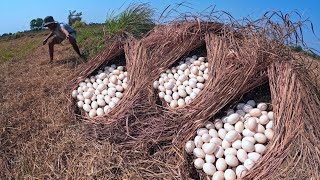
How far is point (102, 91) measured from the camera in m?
4.17

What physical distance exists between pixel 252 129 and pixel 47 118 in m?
2.27

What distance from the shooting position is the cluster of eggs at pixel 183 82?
359 centimetres

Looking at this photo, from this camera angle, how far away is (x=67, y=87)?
14.9ft

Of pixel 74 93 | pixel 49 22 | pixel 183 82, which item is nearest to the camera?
pixel 183 82

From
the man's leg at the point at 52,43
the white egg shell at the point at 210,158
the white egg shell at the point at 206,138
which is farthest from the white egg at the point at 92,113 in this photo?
the man's leg at the point at 52,43

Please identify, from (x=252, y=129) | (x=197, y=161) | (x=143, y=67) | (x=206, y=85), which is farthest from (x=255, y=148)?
(x=143, y=67)

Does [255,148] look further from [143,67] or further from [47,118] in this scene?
[47,118]

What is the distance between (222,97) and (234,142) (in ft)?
1.37

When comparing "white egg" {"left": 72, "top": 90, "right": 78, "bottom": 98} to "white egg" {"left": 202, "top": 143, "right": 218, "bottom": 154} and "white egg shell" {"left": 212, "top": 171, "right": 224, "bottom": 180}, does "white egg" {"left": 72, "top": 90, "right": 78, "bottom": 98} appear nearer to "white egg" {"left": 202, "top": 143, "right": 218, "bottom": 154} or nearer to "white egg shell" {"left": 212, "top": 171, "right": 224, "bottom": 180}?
"white egg" {"left": 202, "top": 143, "right": 218, "bottom": 154}

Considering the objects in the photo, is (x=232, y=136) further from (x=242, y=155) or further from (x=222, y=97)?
(x=222, y=97)

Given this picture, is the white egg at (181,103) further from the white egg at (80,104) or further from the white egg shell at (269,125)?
the white egg at (80,104)

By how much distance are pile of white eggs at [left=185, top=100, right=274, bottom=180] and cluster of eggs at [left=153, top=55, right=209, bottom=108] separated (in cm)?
59

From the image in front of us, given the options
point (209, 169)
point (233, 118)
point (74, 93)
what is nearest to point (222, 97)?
point (233, 118)

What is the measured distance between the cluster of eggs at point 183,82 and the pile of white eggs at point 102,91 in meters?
0.49
